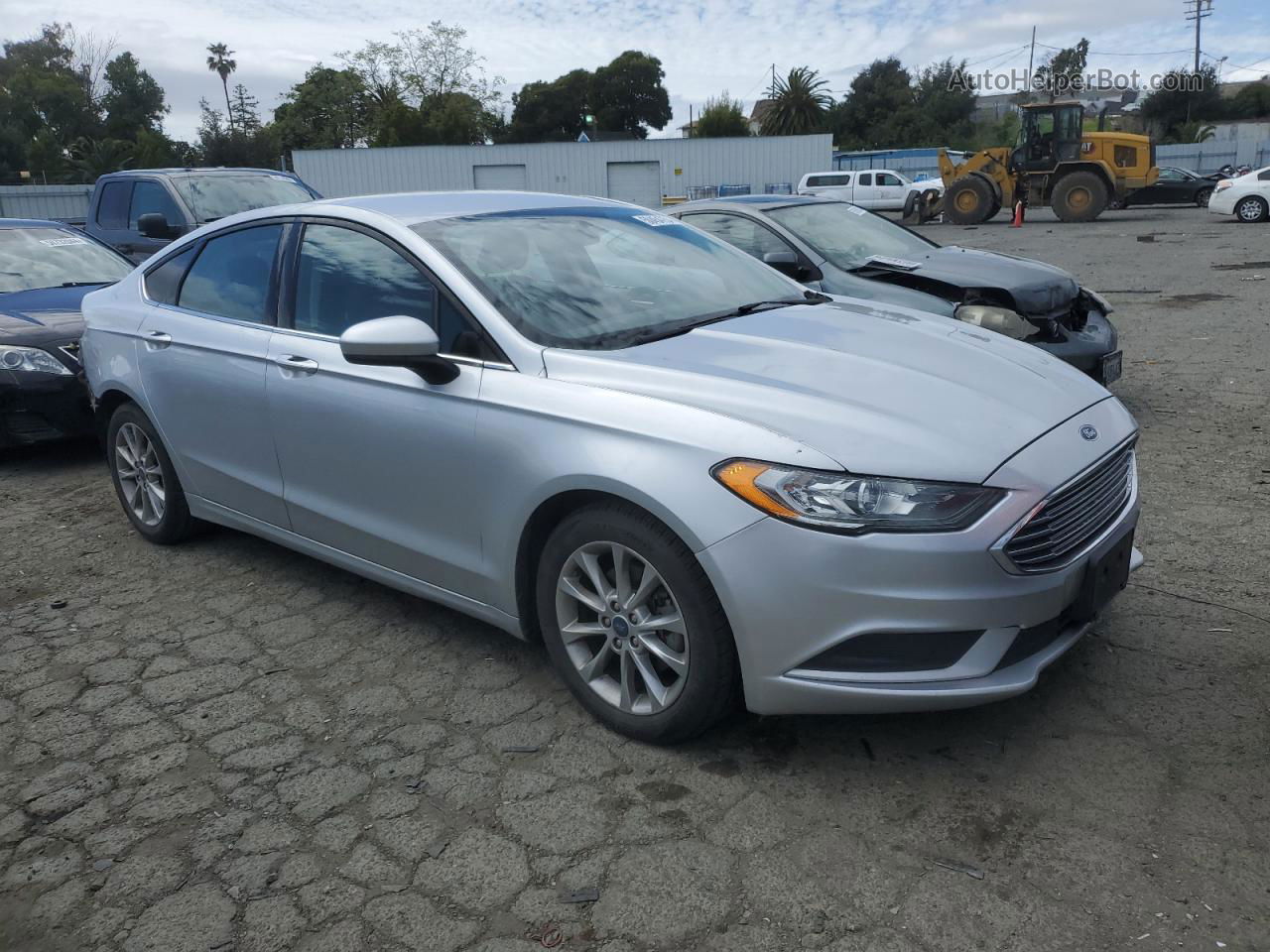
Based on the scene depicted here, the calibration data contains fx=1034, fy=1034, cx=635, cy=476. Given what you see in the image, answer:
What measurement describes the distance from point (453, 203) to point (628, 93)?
82.0 m

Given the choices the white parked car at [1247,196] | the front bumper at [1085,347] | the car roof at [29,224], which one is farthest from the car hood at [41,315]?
the white parked car at [1247,196]

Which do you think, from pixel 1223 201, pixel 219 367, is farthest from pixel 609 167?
pixel 219 367

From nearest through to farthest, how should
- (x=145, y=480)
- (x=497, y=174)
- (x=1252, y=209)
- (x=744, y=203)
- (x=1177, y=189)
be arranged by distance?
1. (x=145, y=480)
2. (x=744, y=203)
3. (x=1252, y=209)
4. (x=1177, y=189)
5. (x=497, y=174)

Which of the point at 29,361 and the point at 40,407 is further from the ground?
the point at 29,361

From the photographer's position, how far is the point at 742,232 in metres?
6.99

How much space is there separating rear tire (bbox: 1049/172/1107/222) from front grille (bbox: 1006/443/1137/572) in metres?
25.4

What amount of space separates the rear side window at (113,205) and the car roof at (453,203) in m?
8.18

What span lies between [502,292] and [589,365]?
51 centimetres

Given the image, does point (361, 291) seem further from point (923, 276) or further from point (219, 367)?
point (923, 276)

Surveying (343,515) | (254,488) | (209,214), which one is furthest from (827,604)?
(209,214)

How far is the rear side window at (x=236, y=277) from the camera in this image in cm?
407

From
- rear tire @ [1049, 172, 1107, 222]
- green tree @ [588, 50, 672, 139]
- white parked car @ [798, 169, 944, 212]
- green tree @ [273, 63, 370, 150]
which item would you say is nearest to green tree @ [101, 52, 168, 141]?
green tree @ [273, 63, 370, 150]

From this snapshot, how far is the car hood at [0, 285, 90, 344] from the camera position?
20.8 ft

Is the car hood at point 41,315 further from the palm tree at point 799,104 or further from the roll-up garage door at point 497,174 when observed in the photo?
the palm tree at point 799,104
